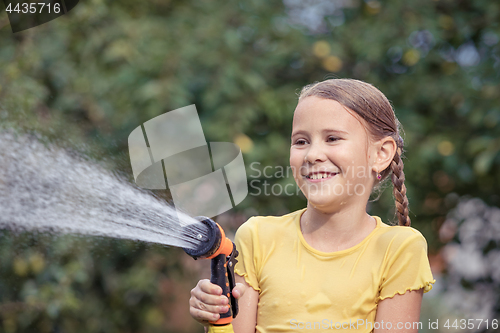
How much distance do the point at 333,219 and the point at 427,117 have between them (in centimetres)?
166

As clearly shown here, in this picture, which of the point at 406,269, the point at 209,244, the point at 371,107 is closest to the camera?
the point at 209,244

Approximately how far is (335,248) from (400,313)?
0.24 meters

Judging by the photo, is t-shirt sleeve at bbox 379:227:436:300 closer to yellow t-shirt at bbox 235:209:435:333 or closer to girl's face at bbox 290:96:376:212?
yellow t-shirt at bbox 235:209:435:333

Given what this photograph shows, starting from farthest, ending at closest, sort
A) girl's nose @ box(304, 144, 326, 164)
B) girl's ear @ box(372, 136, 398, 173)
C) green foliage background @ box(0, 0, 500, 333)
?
green foliage background @ box(0, 0, 500, 333) → girl's ear @ box(372, 136, 398, 173) → girl's nose @ box(304, 144, 326, 164)

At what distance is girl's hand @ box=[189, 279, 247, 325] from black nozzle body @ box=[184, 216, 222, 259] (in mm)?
98

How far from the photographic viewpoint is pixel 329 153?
145 cm

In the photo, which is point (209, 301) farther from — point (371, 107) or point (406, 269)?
point (371, 107)

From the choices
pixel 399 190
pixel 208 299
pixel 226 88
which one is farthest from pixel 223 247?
pixel 226 88

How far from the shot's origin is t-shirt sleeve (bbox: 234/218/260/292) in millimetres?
1517

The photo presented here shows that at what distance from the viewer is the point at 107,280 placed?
9.96ft

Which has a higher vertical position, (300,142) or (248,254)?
(300,142)

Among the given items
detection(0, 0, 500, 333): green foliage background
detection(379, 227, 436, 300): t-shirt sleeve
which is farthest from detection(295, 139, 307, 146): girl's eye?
detection(0, 0, 500, 333): green foliage background

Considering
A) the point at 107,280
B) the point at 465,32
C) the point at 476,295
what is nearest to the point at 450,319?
the point at 476,295

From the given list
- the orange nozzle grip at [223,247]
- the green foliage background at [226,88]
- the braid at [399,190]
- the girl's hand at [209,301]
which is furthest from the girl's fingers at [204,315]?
the green foliage background at [226,88]
